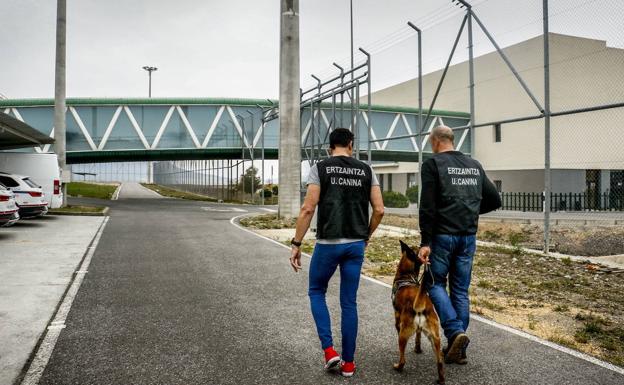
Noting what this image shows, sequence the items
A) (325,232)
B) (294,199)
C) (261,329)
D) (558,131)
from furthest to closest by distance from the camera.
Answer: (558,131) < (294,199) < (261,329) < (325,232)

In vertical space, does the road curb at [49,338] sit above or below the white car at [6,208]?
below

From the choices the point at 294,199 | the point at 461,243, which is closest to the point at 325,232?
the point at 461,243

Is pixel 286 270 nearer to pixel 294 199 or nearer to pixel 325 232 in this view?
pixel 325 232

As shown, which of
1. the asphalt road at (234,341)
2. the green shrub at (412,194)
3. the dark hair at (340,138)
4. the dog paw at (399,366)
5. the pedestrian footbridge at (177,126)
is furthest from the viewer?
the green shrub at (412,194)

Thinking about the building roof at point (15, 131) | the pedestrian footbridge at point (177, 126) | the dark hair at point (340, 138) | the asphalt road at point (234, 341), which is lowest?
the asphalt road at point (234, 341)

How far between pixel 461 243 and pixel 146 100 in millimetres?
32330

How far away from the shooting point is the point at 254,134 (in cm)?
3625

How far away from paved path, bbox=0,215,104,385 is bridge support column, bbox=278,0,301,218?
23.4ft

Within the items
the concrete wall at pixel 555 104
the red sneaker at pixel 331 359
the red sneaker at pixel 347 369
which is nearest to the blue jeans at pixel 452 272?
the red sneaker at pixel 347 369

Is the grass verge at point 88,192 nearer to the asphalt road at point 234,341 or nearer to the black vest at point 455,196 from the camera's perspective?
the asphalt road at point 234,341

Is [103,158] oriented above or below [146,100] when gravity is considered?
below

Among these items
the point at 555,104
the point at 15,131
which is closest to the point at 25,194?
the point at 15,131

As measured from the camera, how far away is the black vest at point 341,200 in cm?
409

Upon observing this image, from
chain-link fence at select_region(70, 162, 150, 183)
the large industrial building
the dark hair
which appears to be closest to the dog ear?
the dark hair
